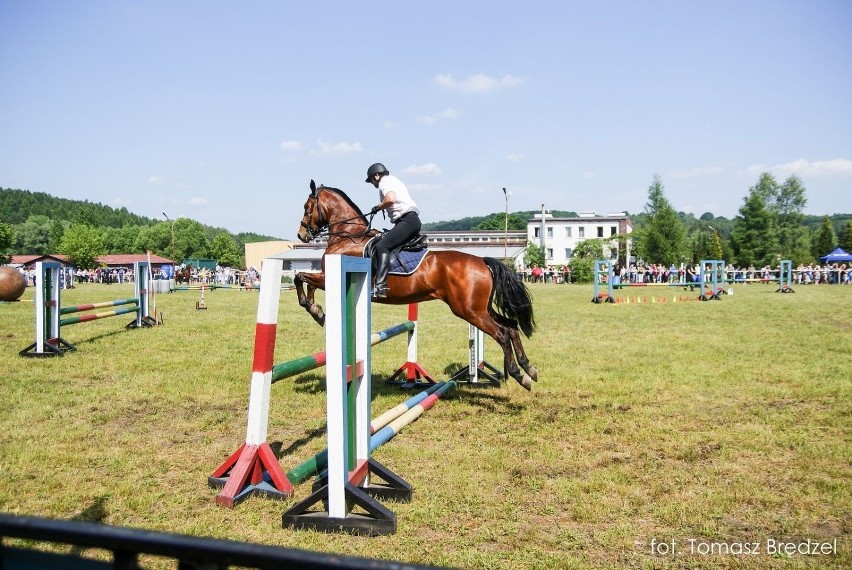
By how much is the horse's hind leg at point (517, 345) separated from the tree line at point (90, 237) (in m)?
89.3

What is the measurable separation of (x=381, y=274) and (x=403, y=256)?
396 mm

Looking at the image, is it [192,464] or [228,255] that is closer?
[192,464]

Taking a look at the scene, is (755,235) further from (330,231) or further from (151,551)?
(151,551)

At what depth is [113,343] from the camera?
37.3 feet

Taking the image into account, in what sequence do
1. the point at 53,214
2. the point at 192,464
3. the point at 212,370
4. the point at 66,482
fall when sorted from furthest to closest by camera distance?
the point at 53,214 < the point at 212,370 < the point at 192,464 < the point at 66,482

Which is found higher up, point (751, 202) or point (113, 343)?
point (751, 202)

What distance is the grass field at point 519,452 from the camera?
3.43 meters

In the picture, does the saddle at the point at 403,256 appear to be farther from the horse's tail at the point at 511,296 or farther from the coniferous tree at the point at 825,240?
the coniferous tree at the point at 825,240

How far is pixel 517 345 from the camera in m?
6.95

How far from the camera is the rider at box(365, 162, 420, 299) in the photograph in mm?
6895

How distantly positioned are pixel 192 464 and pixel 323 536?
1.82 metres

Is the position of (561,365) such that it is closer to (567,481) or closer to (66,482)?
(567,481)

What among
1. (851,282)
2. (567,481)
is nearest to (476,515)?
(567,481)

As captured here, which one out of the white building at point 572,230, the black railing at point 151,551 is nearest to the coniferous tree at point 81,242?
the white building at point 572,230
